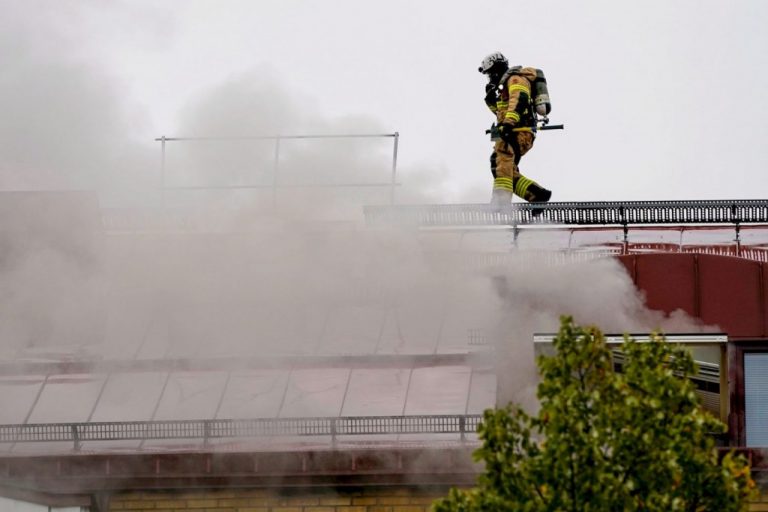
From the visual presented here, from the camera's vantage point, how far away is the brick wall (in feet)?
101

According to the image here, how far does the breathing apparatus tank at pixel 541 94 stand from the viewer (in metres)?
37.4

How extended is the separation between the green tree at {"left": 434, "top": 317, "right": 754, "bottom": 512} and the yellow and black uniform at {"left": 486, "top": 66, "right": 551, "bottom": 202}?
47.6ft

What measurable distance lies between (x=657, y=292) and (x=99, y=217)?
11152 millimetres

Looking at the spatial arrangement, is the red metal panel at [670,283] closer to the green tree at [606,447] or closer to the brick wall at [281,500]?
the brick wall at [281,500]

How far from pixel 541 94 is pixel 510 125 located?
2.56 ft

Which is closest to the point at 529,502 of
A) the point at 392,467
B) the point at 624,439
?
the point at 624,439

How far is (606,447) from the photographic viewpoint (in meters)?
23.2

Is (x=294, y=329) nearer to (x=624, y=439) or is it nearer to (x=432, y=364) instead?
(x=432, y=364)

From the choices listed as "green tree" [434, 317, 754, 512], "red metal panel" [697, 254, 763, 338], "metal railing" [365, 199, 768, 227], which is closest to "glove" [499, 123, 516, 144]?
"metal railing" [365, 199, 768, 227]

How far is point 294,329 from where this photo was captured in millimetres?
35000

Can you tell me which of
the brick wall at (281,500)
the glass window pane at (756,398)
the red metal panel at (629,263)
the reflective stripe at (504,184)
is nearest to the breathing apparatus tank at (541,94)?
the reflective stripe at (504,184)

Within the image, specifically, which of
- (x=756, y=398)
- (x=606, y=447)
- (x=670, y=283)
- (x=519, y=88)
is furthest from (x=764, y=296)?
(x=606, y=447)

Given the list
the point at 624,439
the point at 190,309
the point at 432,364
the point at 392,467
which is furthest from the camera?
the point at 190,309

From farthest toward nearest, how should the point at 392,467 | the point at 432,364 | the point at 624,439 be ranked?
the point at 432,364
the point at 392,467
the point at 624,439
